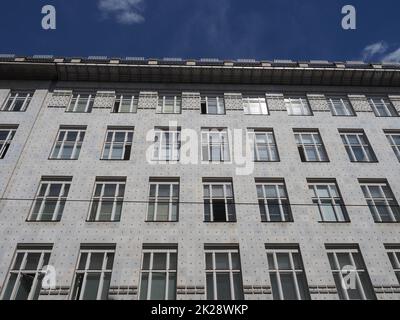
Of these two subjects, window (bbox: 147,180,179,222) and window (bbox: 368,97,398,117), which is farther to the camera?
window (bbox: 368,97,398,117)

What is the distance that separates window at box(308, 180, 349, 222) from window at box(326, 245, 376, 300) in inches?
61.3

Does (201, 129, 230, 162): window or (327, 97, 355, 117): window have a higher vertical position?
(327, 97, 355, 117): window

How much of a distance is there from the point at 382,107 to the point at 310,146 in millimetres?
6575

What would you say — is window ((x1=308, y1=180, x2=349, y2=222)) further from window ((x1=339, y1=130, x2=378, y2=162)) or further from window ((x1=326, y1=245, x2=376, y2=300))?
window ((x1=339, y1=130, x2=378, y2=162))

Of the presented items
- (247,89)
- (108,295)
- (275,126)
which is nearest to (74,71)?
(247,89)

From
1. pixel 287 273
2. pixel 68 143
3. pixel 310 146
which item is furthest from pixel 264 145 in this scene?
pixel 68 143

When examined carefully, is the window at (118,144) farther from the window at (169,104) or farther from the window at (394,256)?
the window at (394,256)

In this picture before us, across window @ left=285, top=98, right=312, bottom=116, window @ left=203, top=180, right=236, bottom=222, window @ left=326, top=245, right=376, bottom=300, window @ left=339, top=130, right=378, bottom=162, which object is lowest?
window @ left=326, top=245, right=376, bottom=300

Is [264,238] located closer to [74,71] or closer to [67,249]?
[67,249]

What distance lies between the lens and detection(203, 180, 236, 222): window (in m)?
15.3

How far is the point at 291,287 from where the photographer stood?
43.9 ft

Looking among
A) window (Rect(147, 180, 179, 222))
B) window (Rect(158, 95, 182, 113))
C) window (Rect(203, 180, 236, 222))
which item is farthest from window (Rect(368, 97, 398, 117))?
window (Rect(147, 180, 179, 222))

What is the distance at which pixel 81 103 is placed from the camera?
20.5m

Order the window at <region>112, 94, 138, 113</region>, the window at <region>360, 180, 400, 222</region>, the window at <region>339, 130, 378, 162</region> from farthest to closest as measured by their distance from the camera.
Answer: the window at <region>112, 94, 138, 113</region> → the window at <region>339, 130, 378, 162</region> → the window at <region>360, 180, 400, 222</region>
